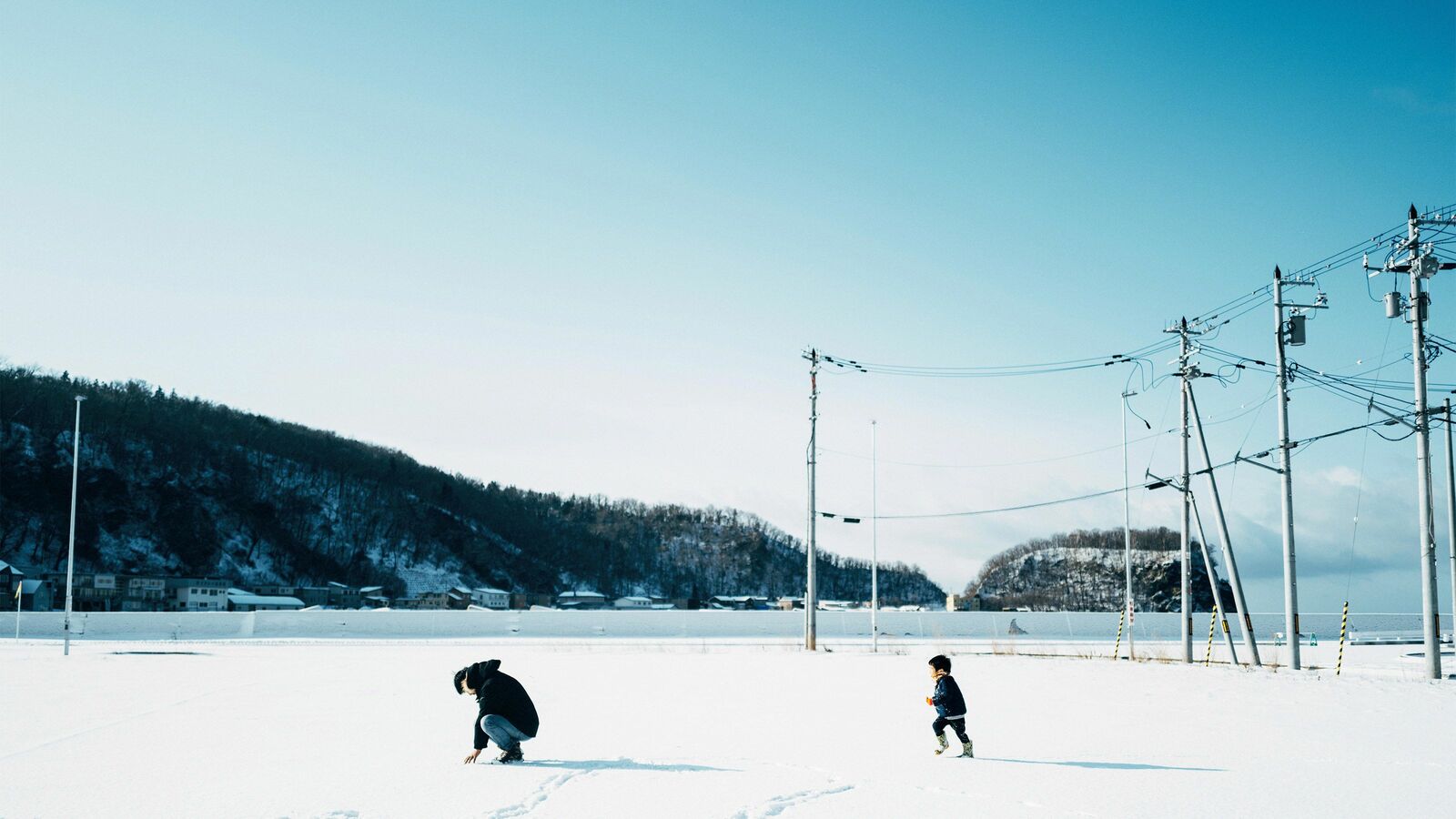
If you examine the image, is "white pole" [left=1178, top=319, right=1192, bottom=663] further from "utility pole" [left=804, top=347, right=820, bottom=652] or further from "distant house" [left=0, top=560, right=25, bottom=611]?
"distant house" [left=0, top=560, right=25, bottom=611]

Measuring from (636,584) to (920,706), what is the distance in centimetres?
17909

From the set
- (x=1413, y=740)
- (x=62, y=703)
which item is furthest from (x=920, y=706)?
(x=62, y=703)

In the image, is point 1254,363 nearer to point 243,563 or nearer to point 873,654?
point 873,654

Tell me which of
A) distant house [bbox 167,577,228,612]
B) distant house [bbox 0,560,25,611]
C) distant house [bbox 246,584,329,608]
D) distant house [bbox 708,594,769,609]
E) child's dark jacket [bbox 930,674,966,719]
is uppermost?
child's dark jacket [bbox 930,674,966,719]

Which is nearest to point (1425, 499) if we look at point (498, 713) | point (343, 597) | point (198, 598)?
point (498, 713)

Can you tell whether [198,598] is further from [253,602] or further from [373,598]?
[373,598]

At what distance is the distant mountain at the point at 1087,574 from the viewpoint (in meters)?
119

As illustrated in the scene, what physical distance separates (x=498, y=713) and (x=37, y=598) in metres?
92.7

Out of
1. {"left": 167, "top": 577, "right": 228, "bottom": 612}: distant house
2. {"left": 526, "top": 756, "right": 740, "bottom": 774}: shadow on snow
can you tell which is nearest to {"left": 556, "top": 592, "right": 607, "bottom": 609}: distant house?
{"left": 167, "top": 577, "right": 228, "bottom": 612}: distant house

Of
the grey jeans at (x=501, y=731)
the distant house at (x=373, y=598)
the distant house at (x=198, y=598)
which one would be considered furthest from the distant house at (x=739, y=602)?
the grey jeans at (x=501, y=731)

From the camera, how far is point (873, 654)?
120ft

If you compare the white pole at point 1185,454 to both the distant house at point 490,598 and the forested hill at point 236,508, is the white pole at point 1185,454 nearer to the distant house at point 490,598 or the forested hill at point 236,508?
the distant house at point 490,598

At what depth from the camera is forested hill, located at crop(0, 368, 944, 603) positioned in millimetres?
124312

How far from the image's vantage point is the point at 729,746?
13.0 m
